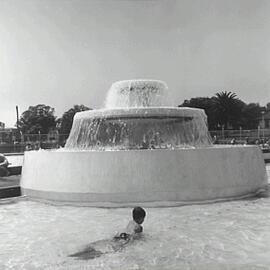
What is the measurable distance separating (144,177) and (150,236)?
6.10ft

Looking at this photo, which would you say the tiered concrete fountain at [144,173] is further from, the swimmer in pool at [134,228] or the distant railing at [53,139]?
the distant railing at [53,139]

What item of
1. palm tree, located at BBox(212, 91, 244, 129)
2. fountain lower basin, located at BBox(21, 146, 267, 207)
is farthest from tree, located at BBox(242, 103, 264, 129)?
fountain lower basin, located at BBox(21, 146, 267, 207)

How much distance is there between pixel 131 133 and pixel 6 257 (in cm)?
502

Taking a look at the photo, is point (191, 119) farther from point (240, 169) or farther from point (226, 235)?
point (226, 235)

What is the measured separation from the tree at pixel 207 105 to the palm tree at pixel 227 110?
23.9 inches

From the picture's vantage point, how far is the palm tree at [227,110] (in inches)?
2303

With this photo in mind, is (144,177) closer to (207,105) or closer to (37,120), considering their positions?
(207,105)

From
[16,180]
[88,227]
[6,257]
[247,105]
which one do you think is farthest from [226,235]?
[247,105]

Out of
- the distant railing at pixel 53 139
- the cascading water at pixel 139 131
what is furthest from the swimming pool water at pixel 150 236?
the distant railing at pixel 53 139

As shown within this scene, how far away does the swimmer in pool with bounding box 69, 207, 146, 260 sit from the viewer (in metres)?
4.20

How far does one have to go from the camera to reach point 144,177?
21.8ft

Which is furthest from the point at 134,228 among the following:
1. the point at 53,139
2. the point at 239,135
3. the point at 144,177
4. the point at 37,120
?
the point at 37,120

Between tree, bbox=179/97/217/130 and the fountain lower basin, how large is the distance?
52436mm

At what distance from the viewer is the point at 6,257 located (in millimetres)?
4250
